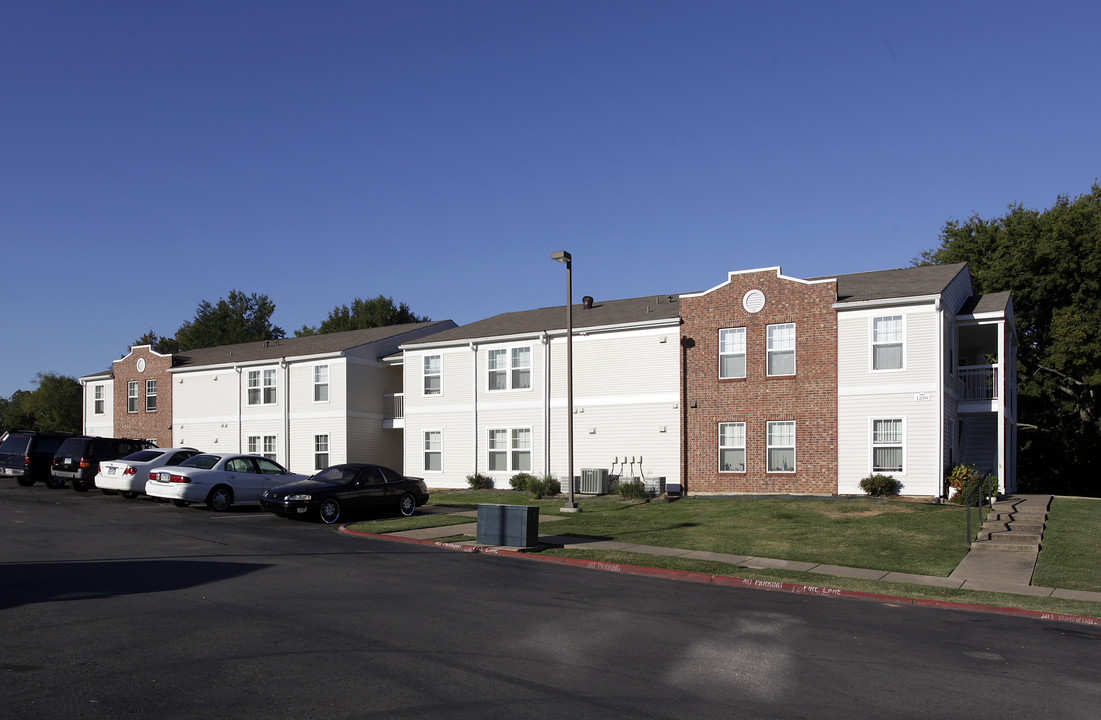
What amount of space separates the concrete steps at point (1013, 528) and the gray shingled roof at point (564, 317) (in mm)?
11922

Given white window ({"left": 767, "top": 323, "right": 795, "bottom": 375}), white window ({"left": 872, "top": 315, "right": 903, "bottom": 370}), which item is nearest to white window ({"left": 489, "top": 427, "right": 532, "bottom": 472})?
white window ({"left": 767, "top": 323, "right": 795, "bottom": 375})

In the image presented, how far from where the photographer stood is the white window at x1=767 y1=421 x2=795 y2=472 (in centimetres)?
2662

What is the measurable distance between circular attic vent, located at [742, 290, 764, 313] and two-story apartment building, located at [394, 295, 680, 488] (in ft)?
8.21

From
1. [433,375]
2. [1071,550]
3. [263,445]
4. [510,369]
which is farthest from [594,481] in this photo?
[263,445]

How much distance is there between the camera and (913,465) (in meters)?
24.7

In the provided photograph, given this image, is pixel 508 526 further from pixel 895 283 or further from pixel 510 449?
pixel 895 283

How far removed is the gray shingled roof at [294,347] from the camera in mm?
38875

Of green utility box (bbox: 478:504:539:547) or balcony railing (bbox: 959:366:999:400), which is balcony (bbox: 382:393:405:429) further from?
balcony railing (bbox: 959:366:999:400)

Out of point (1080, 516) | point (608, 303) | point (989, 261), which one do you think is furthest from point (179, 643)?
point (989, 261)

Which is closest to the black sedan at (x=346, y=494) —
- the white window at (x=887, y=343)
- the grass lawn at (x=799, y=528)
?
the grass lawn at (x=799, y=528)

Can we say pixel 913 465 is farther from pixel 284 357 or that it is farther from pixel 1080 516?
pixel 284 357

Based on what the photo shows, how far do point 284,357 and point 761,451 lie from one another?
72.4ft

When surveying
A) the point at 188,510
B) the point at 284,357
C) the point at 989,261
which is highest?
the point at 989,261

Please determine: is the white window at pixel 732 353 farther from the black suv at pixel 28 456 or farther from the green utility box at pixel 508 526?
the black suv at pixel 28 456
